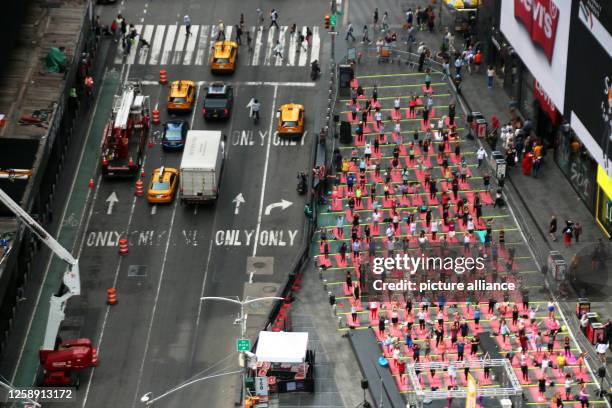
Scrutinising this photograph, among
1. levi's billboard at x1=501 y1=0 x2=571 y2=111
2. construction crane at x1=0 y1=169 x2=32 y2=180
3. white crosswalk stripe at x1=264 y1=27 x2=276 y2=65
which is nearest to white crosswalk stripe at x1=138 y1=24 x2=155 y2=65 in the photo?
white crosswalk stripe at x1=264 y1=27 x2=276 y2=65

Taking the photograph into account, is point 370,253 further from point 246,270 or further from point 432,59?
point 432,59

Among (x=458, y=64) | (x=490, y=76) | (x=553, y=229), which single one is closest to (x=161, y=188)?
(x=458, y=64)

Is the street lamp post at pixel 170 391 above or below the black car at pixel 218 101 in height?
below

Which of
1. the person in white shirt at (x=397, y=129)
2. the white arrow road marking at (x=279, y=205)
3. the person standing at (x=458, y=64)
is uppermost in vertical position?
the person standing at (x=458, y=64)

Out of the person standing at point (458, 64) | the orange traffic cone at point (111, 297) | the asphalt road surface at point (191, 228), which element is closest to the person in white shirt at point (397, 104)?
the asphalt road surface at point (191, 228)

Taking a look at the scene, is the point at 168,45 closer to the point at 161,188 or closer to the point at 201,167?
the point at 161,188

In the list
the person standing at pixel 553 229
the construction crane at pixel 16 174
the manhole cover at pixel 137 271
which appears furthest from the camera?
the construction crane at pixel 16 174

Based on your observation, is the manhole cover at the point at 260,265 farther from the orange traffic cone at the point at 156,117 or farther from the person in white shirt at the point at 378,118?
the orange traffic cone at the point at 156,117
